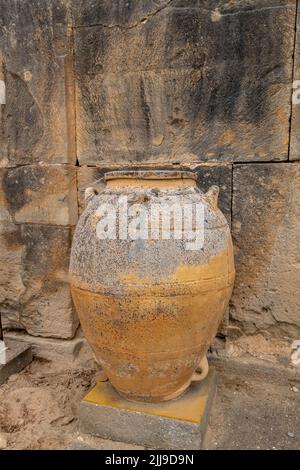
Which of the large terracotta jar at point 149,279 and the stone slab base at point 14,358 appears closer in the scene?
the large terracotta jar at point 149,279

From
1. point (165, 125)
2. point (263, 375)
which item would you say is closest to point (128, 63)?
point (165, 125)

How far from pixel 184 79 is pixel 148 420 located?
6.62ft

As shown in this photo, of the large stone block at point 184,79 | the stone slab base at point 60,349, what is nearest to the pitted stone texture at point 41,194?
the large stone block at point 184,79

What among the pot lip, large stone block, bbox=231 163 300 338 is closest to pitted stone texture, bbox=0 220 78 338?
the pot lip

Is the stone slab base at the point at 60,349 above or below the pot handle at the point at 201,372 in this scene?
below

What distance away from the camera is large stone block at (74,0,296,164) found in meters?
2.14

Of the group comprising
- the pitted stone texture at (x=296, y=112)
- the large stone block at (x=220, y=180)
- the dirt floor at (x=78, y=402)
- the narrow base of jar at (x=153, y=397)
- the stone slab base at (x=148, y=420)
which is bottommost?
the dirt floor at (x=78, y=402)

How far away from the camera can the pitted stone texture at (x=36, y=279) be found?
2.63 meters

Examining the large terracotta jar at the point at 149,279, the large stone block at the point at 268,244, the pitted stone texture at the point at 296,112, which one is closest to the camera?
the large terracotta jar at the point at 149,279

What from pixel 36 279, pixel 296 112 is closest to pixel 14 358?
pixel 36 279

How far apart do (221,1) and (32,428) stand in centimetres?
275

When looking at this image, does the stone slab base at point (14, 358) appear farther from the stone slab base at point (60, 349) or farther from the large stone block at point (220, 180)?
the large stone block at point (220, 180)

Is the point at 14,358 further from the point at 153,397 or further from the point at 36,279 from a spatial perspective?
the point at 153,397

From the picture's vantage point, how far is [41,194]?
2600 mm
